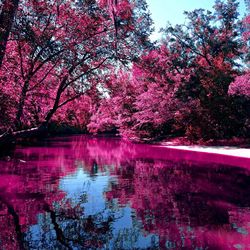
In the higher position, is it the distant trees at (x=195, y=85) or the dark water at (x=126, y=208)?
the distant trees at (x=195, y=85)

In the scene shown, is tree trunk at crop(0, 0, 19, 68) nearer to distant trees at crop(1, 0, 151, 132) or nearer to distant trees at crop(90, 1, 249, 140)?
distant trees at crop(1, 0, 151, 132)

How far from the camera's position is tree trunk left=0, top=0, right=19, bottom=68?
258 inches

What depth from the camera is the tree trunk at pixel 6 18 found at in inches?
258

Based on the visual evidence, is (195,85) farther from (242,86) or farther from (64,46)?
(64,46)

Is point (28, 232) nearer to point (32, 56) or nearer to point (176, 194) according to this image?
point (32, 56)

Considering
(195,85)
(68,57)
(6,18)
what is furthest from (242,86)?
(6,18)

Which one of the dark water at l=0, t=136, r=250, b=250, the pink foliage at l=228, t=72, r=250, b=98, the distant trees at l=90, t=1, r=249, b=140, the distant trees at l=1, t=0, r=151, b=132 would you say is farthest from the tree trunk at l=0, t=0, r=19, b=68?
the pink foliage at l=228, t=72, r=250, b=98

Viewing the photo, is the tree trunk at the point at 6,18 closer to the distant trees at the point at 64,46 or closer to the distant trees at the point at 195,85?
the distant trees at the point at 64,46

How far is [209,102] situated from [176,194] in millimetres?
19064

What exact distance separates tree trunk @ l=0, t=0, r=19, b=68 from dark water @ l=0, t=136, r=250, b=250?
10.6 feet

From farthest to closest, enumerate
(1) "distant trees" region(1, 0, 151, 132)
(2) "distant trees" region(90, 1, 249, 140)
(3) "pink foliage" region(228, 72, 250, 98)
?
(2) "distant trees" region(90, 1, 249, 140)
(3) "pink foliage" region(228, 72, 250, 98)
(1) "distant trees" region(1, 0, 151, 132)

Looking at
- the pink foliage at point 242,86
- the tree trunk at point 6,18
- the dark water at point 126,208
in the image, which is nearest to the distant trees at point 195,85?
the pink foliage at point 242,86

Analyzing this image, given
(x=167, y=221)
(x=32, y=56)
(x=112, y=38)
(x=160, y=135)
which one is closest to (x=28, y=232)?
(x=167, y=221)

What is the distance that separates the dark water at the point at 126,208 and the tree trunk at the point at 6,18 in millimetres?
3241
